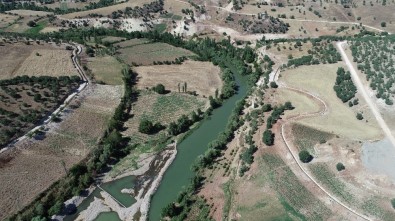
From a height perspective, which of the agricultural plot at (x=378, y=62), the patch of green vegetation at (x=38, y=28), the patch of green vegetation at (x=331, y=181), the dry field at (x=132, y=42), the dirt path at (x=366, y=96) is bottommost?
the patch of green vegetation at (x=38, y=28)

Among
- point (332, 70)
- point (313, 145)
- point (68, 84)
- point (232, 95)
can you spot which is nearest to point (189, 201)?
point (313, 145)

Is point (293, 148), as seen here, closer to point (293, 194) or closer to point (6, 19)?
point (293, 194)

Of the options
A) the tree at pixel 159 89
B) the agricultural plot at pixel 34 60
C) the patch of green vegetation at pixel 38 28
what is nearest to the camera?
the tree at pixel 159 89

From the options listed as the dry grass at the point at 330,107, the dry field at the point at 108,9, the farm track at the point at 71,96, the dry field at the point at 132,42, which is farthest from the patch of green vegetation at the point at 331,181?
the dry field at the point at 108,9

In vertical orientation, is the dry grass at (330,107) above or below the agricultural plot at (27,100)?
above

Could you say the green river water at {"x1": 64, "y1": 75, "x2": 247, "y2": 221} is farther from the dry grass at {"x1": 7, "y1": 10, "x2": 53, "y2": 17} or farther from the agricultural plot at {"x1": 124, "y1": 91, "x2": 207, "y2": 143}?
the dry grass at {"x1": 7, "y1": 10, "x2": 53, "y2": 17}

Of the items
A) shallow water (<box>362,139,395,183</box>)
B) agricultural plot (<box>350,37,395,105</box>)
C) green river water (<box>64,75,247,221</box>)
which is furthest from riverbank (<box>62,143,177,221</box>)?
agricultural plot (<box>350,37,395,105</box>)

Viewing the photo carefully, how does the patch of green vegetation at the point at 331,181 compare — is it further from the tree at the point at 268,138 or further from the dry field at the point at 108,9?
the dry field at the point at 108,9
